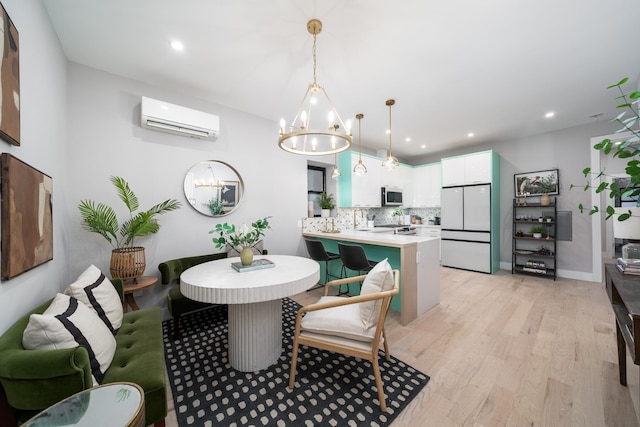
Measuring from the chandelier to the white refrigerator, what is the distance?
105 inches

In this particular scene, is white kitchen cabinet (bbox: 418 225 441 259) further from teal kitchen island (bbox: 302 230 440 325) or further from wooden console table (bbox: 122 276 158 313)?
wooden console table (bbox: 122 276 158 313)

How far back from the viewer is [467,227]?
459 cm

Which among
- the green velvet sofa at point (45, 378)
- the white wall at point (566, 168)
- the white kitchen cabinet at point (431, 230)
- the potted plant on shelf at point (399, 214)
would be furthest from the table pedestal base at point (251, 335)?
the white wall at point (566, 168)

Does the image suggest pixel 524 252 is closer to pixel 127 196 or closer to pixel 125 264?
pixel 125 264

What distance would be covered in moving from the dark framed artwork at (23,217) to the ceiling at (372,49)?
4.23 feet

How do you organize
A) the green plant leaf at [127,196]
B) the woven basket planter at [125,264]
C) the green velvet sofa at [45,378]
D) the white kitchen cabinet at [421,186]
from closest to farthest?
the green velvet sofa at [45,378], the woven basket planter at [125,264], the green plant leaf at [127,196], the white kitchen cabinet at [421,186]

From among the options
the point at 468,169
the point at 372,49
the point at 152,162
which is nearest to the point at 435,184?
the point at 468,169

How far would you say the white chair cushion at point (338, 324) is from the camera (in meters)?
1.49

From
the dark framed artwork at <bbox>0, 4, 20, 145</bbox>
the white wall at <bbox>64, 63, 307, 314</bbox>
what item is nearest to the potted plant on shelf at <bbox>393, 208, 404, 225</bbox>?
the white wall at <bbox>64, 63, 307, 314</bbox>

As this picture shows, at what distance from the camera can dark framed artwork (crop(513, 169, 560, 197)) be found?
13.6 feet

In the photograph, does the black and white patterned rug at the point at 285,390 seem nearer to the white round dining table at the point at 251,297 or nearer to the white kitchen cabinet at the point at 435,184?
the white round dining table at the point at 251,297

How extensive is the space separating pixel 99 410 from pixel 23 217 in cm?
117

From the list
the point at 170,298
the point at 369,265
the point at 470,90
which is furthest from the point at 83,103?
the point at 470,90

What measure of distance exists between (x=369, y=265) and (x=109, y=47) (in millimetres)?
3227
